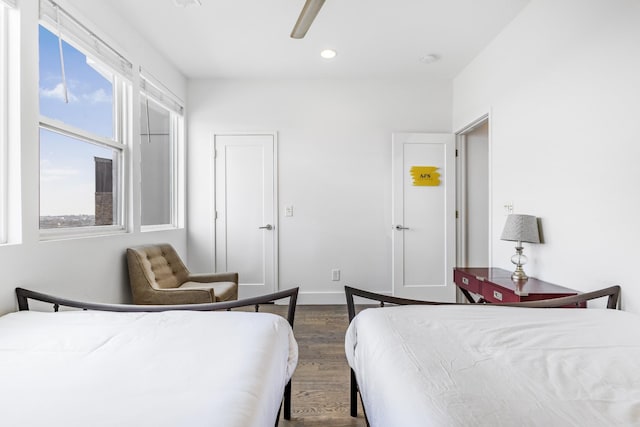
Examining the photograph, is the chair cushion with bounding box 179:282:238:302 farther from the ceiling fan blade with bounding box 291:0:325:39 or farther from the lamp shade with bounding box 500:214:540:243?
the lamp shade with bounding box 500:214:540:243

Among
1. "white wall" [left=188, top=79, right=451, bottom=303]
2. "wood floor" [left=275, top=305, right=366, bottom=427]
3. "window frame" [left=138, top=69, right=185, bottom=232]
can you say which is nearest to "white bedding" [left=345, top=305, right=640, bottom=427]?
"wood floor" [left=275, top=305, right=366, bottom=427]

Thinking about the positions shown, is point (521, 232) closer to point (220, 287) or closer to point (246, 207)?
point (220, 287)

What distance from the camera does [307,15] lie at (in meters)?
2.02

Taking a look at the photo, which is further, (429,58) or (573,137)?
(429,58)

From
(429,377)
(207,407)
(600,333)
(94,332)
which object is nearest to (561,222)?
(600,333)

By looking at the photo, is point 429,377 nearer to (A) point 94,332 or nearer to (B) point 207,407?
(B) point 207,407

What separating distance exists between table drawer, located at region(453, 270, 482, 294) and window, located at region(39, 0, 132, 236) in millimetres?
2778

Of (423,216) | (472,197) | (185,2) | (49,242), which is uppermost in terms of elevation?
(185,2)

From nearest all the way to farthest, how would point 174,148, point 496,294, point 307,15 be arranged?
1. point 307,15
2. point 496,294
3. point 174,148

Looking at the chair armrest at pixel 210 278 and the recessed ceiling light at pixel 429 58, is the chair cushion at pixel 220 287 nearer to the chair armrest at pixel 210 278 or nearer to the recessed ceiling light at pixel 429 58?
the chair armrest at pixel 210 278

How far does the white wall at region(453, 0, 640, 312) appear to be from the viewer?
1.83 meters

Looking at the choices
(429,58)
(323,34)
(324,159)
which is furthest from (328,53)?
(324,159)

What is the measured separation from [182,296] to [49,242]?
36.4 inches

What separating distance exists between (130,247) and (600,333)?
3.02 metres
